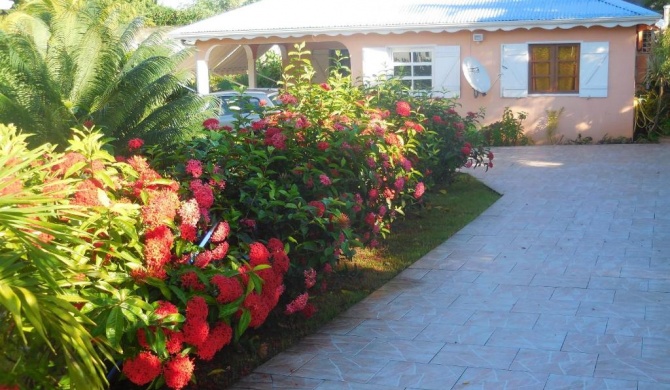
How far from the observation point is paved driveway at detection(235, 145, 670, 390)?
5027 mm

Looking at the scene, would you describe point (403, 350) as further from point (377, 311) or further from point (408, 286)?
point (408, 286)

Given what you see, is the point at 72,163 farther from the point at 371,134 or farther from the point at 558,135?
the point at 558,135

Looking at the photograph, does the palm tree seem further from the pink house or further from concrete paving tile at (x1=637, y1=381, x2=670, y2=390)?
the pink house

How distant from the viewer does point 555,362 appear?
5.18m

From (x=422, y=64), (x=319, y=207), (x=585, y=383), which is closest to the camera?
(x=585, y=383)

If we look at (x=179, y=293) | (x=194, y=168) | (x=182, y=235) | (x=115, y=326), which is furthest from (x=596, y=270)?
(x=115, y=326)

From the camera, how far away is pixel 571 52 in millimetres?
18141

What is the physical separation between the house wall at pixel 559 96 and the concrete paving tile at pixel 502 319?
510 inches

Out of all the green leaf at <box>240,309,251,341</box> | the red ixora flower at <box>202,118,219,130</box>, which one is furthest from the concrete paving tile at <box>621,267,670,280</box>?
the green leaf at <box>240,309,251,341</box>

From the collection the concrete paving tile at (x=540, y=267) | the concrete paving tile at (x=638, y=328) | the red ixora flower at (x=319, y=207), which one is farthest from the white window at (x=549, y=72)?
the red ixora flower at (x=319, y=207)

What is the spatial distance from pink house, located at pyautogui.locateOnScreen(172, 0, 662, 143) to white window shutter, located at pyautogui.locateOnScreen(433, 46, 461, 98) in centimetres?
2

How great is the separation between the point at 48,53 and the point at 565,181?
825 centimetres

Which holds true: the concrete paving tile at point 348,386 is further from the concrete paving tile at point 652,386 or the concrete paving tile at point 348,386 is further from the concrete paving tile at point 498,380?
the concrete paving tile at point 652,386

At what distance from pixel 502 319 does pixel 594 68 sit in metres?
13.2
